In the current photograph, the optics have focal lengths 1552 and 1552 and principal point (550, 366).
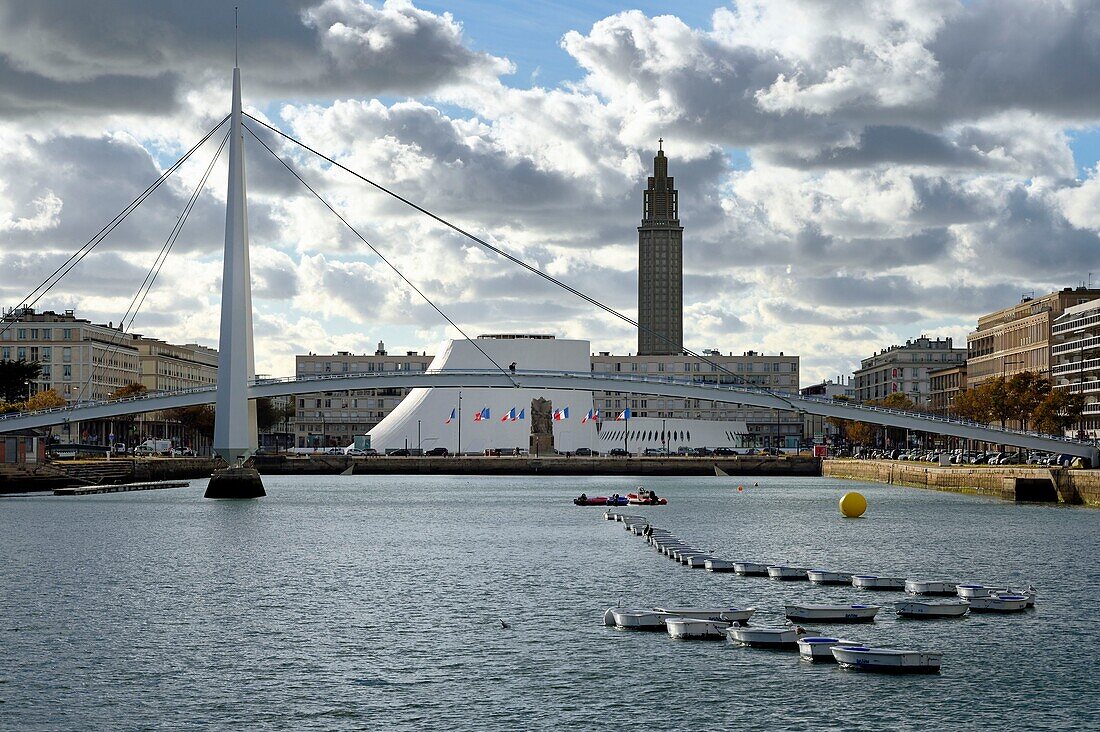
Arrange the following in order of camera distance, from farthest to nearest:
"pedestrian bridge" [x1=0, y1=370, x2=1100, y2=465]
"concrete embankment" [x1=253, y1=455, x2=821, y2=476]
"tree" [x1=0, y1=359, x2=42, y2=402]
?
"tree" [x1=0, y1=359, x2=42, y2=402], "concrete embankment" [x1=253, y1=455, x2=821, y2=476], "pedestrian bridge" [x1=0, y1=370, x2=1100, y2=465]

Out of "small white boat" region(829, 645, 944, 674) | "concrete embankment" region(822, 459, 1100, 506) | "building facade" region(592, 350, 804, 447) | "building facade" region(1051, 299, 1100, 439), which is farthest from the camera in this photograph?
"building facade" region(592, 350, 804, 447)

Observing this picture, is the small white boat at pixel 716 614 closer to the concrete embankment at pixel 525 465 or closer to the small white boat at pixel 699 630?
Answer: the small white boat at pixel 699 630

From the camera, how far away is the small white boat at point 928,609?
27.1m

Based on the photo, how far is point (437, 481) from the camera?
93.5m

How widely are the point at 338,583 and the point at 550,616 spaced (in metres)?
7.26

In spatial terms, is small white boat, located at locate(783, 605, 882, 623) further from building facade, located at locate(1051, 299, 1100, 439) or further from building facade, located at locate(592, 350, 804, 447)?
building facade, located at locate(592, 350, 804, 447)

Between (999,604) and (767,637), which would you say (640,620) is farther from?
(999,604)

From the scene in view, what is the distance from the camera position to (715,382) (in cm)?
15562

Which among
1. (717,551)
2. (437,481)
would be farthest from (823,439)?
(717,551)

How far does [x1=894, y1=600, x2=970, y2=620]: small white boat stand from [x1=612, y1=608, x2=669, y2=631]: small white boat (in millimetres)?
4425

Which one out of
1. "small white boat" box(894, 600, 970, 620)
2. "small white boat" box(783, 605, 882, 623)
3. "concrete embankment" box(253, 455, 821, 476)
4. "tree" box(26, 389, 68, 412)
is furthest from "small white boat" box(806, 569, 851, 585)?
"tree" box(26, 389, 68, 412)

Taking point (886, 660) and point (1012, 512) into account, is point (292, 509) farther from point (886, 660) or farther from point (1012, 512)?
point (886, 660)

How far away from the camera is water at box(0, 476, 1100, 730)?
19.7 m

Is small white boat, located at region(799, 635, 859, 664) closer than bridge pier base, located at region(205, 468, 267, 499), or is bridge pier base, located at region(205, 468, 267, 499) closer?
small white boat, located at region(799, 635, 859, 664)
